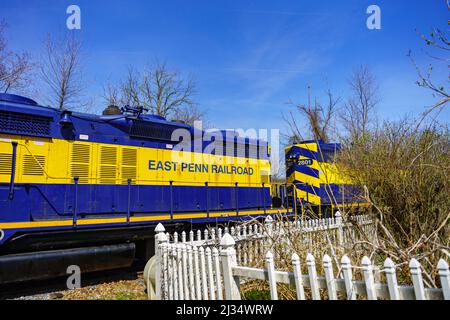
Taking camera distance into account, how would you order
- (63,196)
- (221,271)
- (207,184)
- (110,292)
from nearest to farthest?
(221,271) < (110,292) < (63,196) < (207,184)

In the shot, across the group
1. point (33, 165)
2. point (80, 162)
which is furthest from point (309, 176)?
point (33, 165)

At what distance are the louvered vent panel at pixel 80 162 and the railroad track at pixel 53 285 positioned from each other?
214 cm

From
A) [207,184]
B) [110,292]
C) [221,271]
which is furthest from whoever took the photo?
[207,184]

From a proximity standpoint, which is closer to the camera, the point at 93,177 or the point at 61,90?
the point at 93,177

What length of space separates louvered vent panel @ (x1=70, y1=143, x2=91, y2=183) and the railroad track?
7.03ft

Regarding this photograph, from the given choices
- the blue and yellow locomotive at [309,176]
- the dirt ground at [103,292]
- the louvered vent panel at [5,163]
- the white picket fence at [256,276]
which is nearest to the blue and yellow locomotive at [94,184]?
the louvered vent panel at [5,163]

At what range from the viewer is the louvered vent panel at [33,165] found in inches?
248

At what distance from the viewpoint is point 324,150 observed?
39.3 ft

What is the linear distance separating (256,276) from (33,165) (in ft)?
17.5

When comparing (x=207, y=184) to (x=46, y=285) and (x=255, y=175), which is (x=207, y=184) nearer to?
(x=255, y=175)

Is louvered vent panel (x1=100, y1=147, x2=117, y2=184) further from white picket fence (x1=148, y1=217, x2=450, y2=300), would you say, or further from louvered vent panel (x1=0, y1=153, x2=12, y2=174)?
white picket fence (x1=148, y1=217, x2=450, y2=300)

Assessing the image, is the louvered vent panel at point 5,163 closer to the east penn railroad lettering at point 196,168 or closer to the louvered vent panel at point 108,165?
the louvered vent panel at point 108,165

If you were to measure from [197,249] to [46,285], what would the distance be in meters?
4.35
